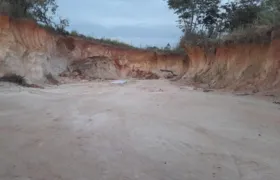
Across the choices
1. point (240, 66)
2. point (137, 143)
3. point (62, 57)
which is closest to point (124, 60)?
point (62, 57)

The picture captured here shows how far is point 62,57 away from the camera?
17.4m

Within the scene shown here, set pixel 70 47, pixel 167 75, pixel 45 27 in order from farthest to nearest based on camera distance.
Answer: pixel 167 75 < pixel 70 47 < pixel 45 27

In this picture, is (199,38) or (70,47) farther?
(70,47)

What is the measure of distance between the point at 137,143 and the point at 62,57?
14.2 meters

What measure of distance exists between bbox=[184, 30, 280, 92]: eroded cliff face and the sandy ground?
3627 mm

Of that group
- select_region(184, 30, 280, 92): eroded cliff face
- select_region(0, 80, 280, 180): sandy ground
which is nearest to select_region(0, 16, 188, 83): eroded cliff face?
select_region(184, 30, 280, 92): eroded cliff face

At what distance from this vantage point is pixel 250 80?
10.5 metres

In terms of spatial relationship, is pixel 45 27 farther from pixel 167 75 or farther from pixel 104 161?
pixel 104 161

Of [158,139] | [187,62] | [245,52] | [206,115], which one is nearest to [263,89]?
[245,52]

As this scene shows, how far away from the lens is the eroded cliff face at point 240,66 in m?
9.89

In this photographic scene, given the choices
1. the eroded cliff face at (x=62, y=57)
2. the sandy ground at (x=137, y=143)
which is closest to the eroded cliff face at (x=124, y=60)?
the eroded cliff face at (x=62, y=57)

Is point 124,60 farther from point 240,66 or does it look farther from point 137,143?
point 137,143

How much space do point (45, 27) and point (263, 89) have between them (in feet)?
36.7

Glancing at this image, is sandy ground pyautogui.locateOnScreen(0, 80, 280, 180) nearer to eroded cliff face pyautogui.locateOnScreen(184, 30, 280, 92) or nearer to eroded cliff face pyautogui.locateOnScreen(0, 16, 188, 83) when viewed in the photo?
eroded cliff face pyautogui.locateOnScreen(184, 30, 280, 92)
